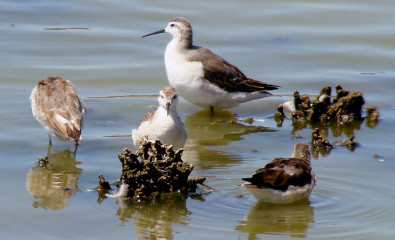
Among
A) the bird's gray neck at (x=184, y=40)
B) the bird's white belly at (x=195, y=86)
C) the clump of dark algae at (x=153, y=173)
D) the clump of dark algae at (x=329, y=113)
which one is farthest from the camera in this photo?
the bird's gray neck at (x=184, y=40)

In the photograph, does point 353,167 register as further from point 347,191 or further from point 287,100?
point 287,100

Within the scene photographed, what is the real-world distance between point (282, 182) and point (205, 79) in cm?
453

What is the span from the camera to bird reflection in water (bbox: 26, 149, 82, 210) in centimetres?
835

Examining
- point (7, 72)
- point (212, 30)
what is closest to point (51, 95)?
point (7, 72)

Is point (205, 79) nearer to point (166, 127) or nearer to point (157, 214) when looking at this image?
point (166, 127)

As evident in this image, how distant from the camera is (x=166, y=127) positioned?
32.0ft

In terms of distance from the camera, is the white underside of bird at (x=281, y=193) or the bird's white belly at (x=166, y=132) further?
the bird's white belly at (x=166, y=132)

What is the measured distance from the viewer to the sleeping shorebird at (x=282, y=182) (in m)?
7.93

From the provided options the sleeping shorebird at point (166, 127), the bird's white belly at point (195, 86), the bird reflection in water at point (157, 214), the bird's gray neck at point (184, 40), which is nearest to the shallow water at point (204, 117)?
the bird reflection in water at point (157, 214)

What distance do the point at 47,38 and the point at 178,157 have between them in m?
8.02

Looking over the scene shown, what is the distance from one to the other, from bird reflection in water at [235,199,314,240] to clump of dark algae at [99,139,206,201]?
0.81 metres

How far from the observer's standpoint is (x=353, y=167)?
952 centimetres

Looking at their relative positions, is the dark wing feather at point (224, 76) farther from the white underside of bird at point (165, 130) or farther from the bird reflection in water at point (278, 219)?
the bird reflection in water at point (278, 219)

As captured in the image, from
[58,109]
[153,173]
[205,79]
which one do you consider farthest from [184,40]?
[153,173]
